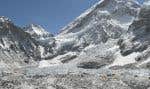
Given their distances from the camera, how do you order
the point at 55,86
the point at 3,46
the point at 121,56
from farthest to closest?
the point at 3,46
the point at 121,56
the point at 55,86

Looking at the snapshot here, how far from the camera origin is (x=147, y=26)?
6727 inches

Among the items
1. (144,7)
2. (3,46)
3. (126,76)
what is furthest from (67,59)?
(126,76)

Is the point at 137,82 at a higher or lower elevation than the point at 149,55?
lower

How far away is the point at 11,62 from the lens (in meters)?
173

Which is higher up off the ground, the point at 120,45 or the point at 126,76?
the point at 120,45

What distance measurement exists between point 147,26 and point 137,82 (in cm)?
12202

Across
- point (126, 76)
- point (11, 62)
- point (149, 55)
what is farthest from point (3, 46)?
point (126, 76)

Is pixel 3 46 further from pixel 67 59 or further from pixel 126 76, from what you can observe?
pixel 126 76

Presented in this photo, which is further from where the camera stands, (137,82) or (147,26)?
(147,26)

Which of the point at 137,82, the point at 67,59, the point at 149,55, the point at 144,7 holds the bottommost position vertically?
the point at 137,82

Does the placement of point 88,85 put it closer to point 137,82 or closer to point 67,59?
point 137,82

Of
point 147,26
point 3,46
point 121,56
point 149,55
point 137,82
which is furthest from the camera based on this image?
point 3,46

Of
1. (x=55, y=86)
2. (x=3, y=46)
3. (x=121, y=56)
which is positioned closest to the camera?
(x=55, y=86)

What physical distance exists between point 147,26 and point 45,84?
128153 mm
